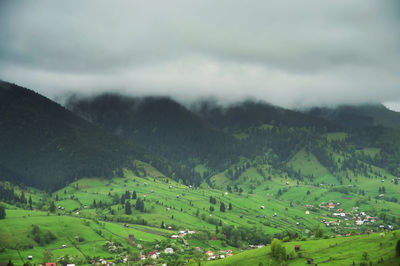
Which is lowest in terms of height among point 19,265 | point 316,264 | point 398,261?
point 19,265

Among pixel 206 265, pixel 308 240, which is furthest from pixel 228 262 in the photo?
pixel 308 240

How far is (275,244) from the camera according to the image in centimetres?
17288

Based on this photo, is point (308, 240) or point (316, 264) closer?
point (316, 264)

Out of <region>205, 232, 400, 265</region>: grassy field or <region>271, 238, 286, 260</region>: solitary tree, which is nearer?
<region>205, 232, 400, 265</region>: grassy field

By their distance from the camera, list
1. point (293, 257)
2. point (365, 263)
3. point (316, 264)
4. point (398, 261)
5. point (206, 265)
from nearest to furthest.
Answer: point (398, 261)
point (365, 263)
point (316, 264)
point (293, 257)
point (206, 265)

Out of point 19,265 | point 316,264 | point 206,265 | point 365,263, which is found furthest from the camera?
point 19,265

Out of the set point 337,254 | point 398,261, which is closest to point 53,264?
point 337,254

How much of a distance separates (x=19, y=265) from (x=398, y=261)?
163 m

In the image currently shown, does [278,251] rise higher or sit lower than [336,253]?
lower

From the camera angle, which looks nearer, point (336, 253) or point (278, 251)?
point (336, 253)

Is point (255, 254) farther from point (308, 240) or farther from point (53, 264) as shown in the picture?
point (53, 264)

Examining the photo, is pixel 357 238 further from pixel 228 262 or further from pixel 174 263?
pixel 174 263

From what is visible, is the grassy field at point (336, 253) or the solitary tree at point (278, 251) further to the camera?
the solitary tree at point (278, 251)

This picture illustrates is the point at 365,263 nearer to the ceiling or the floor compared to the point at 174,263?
nearer to the ceiling
